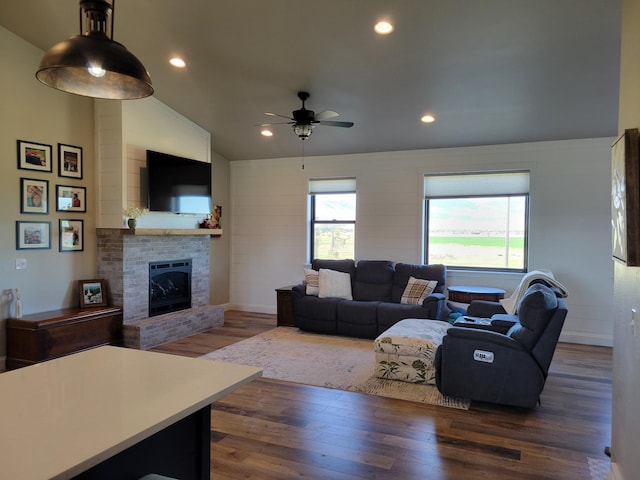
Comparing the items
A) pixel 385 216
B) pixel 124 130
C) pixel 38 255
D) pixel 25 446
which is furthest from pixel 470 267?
pixel 25 446

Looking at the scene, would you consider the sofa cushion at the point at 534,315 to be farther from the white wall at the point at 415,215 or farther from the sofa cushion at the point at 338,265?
the sofa cushion at the point at 338,265

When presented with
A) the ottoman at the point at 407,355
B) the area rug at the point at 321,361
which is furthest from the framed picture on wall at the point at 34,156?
the ottoman at the point at 407,355

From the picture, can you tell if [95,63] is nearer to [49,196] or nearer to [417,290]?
[49,196]

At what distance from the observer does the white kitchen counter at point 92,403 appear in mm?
1084

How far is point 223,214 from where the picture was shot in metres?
7.86

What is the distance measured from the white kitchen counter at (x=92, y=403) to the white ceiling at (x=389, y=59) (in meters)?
3.12

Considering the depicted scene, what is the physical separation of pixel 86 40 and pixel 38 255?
422cm

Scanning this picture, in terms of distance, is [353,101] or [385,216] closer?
[353,101]

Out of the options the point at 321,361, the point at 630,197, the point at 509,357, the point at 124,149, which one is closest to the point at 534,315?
the point at 509,357

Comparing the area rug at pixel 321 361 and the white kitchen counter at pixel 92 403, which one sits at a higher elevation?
the white kitchen counter at pixel 92 403

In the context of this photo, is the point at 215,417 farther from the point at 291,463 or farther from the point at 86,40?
the point at 86,40

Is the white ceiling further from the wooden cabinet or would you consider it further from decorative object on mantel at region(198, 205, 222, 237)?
the wooden cabinet

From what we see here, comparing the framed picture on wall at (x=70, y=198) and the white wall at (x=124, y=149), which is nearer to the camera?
the framed picture on wall at (x=70, y=198)

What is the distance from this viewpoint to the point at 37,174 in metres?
4.97
